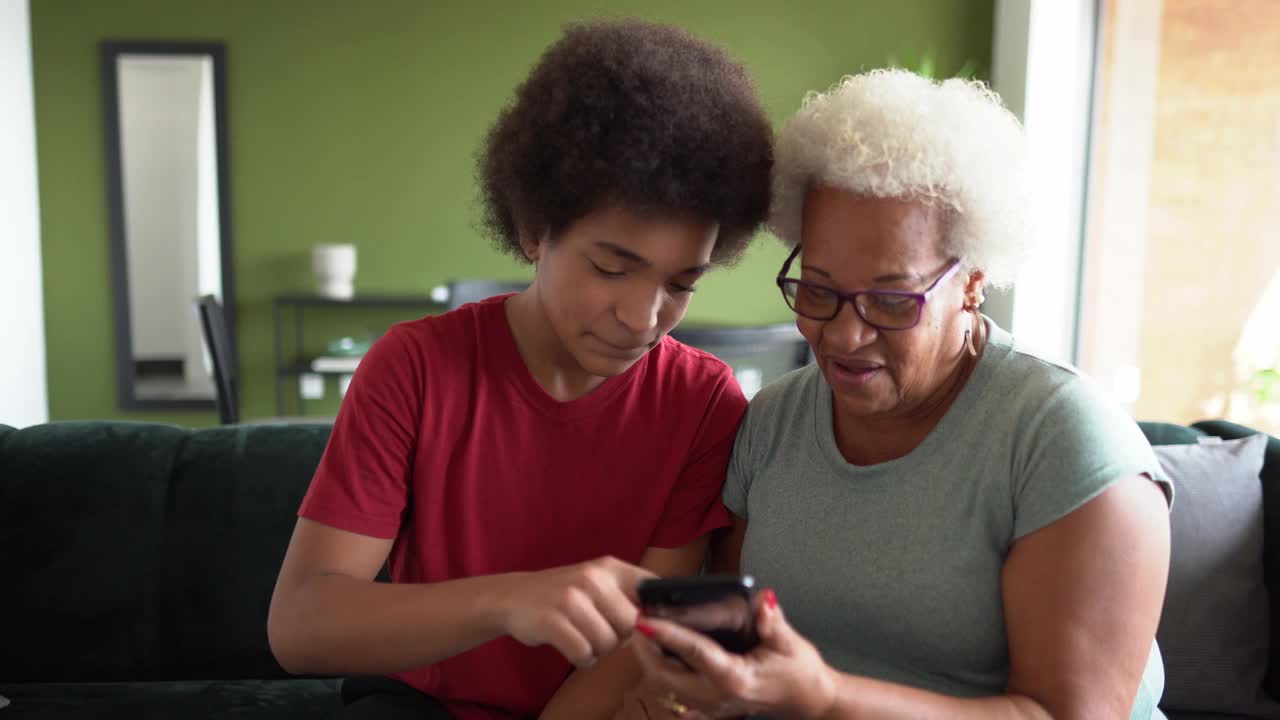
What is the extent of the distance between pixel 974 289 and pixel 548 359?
0.53 meters

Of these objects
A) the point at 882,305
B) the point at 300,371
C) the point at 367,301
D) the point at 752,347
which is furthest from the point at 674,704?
the point at 300,371

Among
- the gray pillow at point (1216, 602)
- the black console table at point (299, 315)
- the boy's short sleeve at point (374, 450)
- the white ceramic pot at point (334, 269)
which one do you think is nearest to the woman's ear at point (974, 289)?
the boy's short sleeve at point (374, 450)

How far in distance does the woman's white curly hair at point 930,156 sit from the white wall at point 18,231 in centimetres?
459

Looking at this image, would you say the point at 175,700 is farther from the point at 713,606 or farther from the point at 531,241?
the point at 713,606

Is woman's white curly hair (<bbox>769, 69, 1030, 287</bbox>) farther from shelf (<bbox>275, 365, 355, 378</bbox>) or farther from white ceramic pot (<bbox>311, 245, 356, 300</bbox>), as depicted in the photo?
shelf (<bbox>275, 365, 355, 378</bbox>)

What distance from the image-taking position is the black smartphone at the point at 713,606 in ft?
2.86

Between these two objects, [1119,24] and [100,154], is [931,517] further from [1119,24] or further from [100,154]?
[100,154]

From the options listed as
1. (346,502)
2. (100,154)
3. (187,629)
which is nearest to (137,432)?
(187,629)

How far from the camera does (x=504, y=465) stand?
1246 millimetres

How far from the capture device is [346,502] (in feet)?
3.75

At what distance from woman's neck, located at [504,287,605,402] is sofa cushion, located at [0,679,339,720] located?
0.84 meters

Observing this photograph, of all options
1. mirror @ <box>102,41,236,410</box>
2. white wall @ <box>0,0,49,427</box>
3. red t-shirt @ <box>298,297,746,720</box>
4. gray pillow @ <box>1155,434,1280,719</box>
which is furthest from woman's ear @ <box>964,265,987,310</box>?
mirror @ <box>102,41,236,410</box>

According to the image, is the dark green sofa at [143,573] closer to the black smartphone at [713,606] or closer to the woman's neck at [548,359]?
the woman's neck at [548,359]

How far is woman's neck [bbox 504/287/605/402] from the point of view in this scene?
4.18ft
